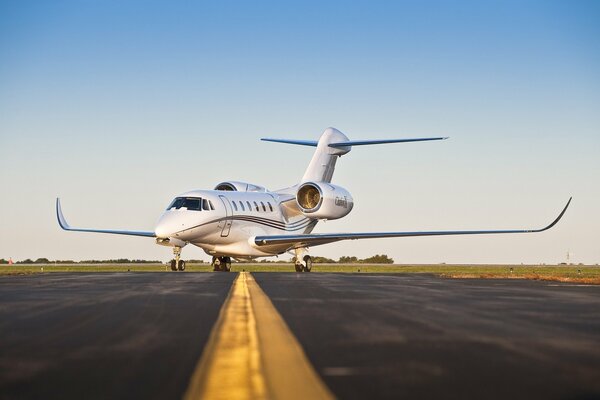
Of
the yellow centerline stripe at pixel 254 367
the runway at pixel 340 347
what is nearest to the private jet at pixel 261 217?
the runway at pixel 340 347

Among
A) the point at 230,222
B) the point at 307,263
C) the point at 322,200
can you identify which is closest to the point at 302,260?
the point at 307,263

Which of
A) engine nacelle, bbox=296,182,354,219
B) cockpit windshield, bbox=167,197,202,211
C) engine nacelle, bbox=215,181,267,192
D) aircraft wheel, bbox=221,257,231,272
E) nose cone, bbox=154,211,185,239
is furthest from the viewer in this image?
engine nacelle, bbox=215,181,267,192

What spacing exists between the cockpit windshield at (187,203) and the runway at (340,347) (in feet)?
80.2

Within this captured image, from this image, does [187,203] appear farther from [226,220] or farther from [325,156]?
[325,156]

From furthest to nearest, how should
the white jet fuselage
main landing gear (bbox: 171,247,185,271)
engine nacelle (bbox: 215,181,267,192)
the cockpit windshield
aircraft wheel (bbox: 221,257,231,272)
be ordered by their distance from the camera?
1. engine nacelle (bbox: 215,181,267,192)
2. aircraft wheel (bbox: 221,257,231,272)
3. the cockpit windshield
4. main landing gear (bbox: 171,247,185,271)
5. the white jet fuselage

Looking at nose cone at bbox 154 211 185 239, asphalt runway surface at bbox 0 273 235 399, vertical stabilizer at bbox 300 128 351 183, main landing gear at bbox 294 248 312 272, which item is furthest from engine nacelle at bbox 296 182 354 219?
asphalt runway surface at bbox 0 273 235 399

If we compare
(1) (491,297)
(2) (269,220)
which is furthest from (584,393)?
(2) (269,220)

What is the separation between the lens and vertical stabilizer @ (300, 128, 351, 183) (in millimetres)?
47062

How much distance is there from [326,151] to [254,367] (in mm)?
42382

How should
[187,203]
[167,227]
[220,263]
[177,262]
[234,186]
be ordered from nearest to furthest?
[167,227] → [177,262] → [187,203] → [220,263] → [234,186]

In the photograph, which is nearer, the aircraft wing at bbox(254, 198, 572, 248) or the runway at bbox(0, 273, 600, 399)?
the runway at bbox(0, 273, 600, 399)

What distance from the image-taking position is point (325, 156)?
4753cm

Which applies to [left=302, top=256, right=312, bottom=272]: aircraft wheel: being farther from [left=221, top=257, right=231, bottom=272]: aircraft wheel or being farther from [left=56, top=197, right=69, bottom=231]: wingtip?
[left=56, top=197, right=69, bottom=231]: wingtip

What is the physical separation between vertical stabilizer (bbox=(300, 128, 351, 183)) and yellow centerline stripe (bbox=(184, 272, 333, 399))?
126ft
